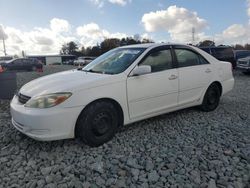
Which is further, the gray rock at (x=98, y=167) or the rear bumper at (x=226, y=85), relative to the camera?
the rear bumper at (x=226, y=85)

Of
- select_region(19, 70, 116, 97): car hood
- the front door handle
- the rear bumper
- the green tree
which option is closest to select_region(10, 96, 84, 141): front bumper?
select_region(19, 70, 116, 97): car hood

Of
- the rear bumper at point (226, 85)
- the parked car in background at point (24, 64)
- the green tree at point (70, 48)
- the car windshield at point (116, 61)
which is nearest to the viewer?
the car windshield at point (116, 61)

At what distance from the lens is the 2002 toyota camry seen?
3117mm

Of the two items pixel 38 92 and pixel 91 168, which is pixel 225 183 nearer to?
pixel 91 168

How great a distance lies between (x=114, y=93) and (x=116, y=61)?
83 centimetres

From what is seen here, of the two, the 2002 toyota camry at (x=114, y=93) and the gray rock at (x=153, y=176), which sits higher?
the 2002 toyota camry at (x=114, y=93)

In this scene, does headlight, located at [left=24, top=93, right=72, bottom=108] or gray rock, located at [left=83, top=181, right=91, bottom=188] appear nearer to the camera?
gray rock, located at [left=83, top=181, right=91, bottom=188]

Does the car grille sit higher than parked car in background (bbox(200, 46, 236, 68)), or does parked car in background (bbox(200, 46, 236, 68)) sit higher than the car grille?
parked car in background (bbox(200, 46, 236, 68))

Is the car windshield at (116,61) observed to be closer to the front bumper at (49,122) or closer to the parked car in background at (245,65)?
the front bumper at (49,122)

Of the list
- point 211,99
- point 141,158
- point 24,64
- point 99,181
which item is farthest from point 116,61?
Result: point 24,64

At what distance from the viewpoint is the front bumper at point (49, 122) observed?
120 inches

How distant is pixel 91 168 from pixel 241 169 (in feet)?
5.80

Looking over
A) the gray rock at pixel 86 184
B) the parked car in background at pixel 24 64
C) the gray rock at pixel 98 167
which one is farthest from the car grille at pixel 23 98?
the parked car in background at pixel 24 64

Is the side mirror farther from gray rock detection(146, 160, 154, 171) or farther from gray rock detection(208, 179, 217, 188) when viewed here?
gray rock detection(208, 179, 217, 188)
